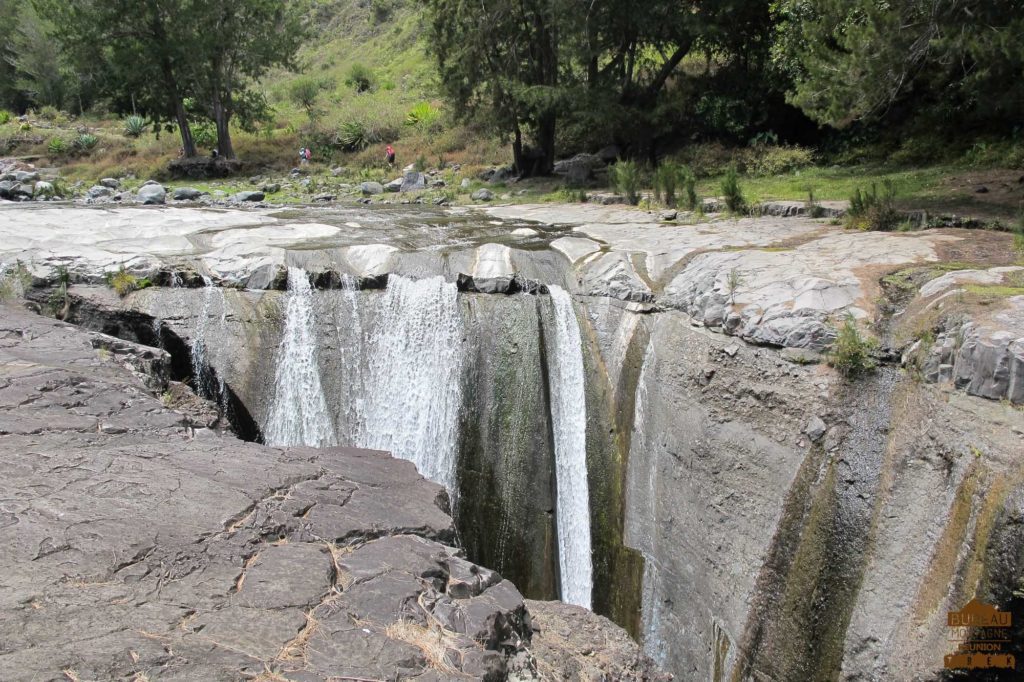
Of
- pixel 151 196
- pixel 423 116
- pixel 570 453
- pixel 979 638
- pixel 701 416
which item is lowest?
pixel 979 638

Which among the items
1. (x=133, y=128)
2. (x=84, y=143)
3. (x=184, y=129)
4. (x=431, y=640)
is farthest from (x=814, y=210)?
(x=133, y=128)

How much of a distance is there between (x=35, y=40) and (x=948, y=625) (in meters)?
43.8

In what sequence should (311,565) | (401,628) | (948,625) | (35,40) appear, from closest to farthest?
(401,628)
(311,565)
(948,625)
(35,40)

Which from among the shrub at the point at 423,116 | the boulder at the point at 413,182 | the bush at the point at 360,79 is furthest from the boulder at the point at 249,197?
the bush at the point at 360,79

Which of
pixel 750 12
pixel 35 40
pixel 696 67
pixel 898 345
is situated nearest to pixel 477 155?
pixel 696 67

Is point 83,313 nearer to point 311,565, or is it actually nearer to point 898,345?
point 311,565

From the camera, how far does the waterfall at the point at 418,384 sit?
7.70 m

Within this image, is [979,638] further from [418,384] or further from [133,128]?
[133,128]

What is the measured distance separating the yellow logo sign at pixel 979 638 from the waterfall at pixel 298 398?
19.5 feet

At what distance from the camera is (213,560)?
3.38m

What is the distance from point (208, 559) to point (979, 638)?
186 inches

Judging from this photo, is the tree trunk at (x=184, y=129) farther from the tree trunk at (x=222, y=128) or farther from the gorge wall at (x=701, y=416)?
the gorge wall at (x=701, y=416)

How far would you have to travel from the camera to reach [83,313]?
26.3 ft

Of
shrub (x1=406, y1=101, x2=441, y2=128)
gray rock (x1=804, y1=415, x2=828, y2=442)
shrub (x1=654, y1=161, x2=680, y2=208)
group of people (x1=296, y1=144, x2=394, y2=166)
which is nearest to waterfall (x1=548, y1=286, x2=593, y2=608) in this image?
gray rock (x1=804, y1=415, x2=828, y2=442)
